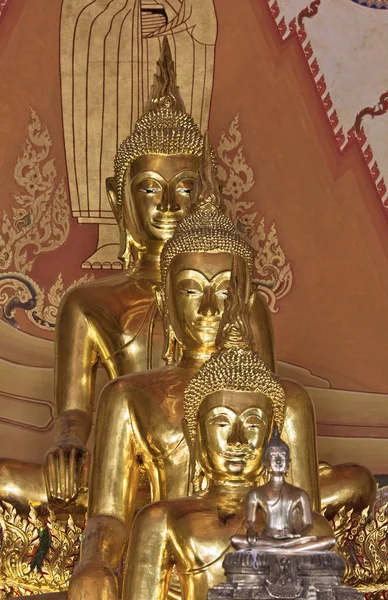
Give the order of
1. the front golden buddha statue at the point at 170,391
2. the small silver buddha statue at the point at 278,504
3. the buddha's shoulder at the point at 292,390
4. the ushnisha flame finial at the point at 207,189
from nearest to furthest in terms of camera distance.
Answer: the small silver buddha statue at the point at 278,504 < the front golden buddha statue at the point at 170,391 < the buddha's shoulder at the point at 292,390 < the ushnisha flame finial at the point at 207,189

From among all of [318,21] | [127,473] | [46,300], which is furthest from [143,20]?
[127,473]

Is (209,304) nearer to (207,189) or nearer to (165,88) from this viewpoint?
(207,189)

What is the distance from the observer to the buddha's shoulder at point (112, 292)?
4336mm

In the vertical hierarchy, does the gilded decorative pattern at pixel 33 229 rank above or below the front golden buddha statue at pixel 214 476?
above

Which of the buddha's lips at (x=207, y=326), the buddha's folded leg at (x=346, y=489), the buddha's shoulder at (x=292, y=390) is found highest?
the buddha's lips at (x=207, y=326)

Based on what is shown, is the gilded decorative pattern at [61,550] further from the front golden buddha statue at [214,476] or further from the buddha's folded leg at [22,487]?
the front golden buddha statue at [214,476]

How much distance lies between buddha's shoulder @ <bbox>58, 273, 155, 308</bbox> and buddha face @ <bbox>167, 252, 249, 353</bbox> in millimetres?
388

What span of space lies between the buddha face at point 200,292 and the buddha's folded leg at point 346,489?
457mm

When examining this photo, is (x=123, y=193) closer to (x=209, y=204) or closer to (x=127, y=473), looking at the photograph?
(x=209, y=204)

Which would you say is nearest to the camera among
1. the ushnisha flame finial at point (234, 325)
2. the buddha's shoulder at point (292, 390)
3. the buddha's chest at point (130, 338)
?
the ushnisha flame finial at point (234, 325)

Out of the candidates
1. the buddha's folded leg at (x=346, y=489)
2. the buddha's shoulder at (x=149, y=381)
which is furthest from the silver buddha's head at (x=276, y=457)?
the buddha's folded leg at (x=346, y=489)

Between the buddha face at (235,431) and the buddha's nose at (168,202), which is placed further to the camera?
the buddha's nose at (168,202)

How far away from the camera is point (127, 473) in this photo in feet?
12.6

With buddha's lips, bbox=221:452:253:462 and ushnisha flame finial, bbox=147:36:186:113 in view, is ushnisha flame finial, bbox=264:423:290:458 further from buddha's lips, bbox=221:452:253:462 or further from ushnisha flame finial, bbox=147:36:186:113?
ushnisha flame finial, bbox=147:36:186:113
